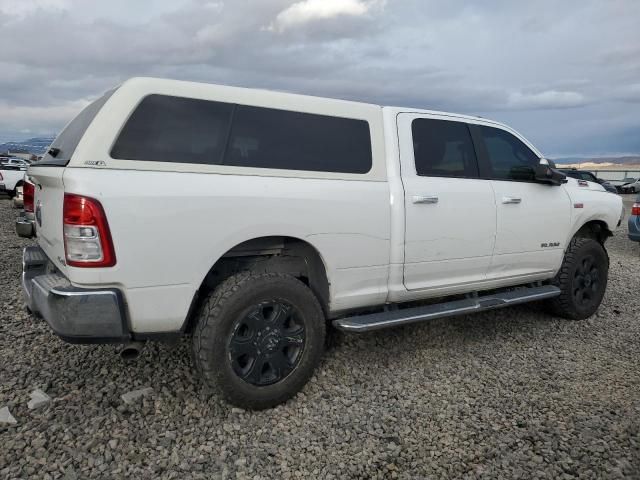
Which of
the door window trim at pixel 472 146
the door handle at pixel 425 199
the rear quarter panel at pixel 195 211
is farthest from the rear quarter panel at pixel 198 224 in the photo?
the door window trim at pixel 472 146

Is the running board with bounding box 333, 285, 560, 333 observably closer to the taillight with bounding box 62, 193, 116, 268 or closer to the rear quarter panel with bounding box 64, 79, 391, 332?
the rear quarter panel with bounding box 64, 79, 391, 332

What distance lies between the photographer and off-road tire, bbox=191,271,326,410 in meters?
2.80

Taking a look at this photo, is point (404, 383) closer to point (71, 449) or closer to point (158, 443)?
point (158, 443)

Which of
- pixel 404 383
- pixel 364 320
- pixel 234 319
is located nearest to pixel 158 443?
pixel 234 319

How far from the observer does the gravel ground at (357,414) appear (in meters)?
2.57

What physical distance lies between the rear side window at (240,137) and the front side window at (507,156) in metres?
1.34

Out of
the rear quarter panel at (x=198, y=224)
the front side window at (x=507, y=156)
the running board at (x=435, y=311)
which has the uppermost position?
the front side window at (x=507, y=156)

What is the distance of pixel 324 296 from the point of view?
3291 millimetres

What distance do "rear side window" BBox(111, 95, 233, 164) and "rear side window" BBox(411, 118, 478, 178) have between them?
1494mm

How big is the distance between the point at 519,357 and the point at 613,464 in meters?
1.45

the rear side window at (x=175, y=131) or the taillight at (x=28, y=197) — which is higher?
the rear side window at (x=175, y=131)

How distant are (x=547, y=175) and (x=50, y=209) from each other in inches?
Answer: 151

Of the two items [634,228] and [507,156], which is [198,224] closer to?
[507,156]

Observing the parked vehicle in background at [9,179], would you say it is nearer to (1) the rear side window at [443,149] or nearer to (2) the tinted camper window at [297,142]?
(2) the tinted camper window at [297,142]
